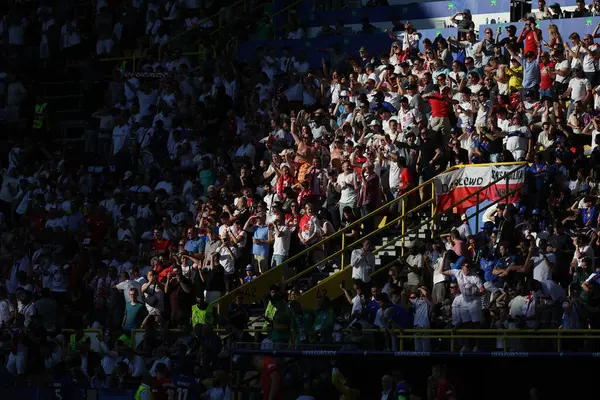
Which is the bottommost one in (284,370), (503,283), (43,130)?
(284,370)

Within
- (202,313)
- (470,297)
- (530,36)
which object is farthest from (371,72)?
(470,297)

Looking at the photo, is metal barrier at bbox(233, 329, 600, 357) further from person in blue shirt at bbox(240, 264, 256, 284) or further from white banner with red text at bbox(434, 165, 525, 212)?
person in blue shirt at bbox(240, 264, 256, 284)

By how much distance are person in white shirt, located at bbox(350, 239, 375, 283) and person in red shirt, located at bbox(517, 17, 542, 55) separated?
5.69 metres

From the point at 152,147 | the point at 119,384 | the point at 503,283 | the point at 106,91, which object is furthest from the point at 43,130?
the point at 503,283

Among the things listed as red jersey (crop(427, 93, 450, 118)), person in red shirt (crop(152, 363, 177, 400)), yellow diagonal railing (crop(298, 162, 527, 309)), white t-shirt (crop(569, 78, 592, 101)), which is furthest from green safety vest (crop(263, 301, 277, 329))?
white t-shirt (crop(569, 78, 592, 101))

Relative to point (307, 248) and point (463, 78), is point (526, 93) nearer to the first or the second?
point (463, 78)

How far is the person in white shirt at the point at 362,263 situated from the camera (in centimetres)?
2394

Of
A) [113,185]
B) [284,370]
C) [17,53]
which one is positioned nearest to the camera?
[284,370]

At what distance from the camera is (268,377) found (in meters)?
19.7

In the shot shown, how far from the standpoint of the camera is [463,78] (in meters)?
26.7

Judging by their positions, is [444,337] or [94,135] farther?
[94,135]

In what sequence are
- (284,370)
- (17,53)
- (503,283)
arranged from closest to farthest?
(284,370)
(503,283)
(17,53)

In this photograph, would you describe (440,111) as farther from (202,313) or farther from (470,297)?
(202,313)

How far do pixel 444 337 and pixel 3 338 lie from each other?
8434mm
